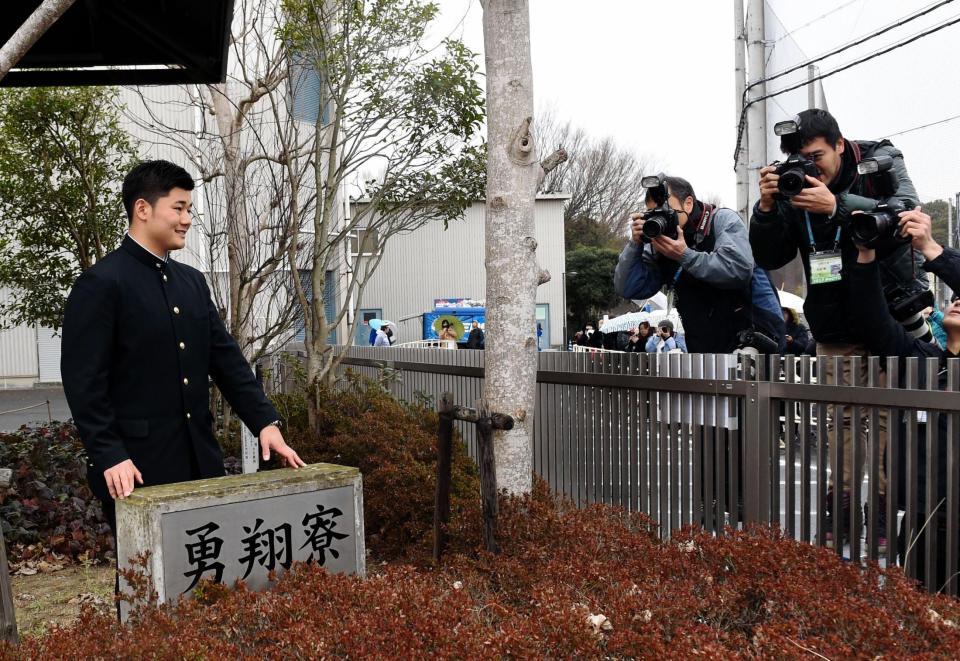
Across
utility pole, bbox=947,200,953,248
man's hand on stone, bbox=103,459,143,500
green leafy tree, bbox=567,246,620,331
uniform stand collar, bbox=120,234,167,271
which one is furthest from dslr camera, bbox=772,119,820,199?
green leafy tree, bbox=567,246,620,331

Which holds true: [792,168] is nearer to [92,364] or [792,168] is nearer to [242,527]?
[242,527]

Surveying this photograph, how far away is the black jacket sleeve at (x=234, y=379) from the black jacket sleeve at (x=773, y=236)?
8.41 ft

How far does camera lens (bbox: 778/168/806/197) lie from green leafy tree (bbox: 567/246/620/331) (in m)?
41.8

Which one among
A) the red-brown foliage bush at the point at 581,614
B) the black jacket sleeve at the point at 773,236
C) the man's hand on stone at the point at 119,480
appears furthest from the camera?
the black jacket sleeve at the point at 773,236

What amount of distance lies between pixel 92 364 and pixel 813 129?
340 centimetres

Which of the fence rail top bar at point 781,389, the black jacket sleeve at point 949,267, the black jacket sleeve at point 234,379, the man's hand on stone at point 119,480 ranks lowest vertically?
the man's hand on stone at point 119,480

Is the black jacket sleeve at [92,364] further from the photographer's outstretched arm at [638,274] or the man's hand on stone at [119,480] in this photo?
the photographer's outstretched arm at [638,274]

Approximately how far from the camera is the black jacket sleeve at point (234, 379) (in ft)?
12.2

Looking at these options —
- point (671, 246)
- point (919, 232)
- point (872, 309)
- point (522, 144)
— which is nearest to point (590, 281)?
point (671, 246)

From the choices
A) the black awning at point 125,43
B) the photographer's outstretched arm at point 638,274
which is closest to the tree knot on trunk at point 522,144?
the photographer's outstretched arm at point 638,274

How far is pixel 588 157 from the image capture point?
165 ft

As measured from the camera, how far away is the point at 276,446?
11.7ft

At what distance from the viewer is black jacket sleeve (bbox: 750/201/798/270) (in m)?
4.68

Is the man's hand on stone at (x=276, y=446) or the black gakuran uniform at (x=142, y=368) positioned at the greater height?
the black gakuran uniform at (x=142, y=368)
